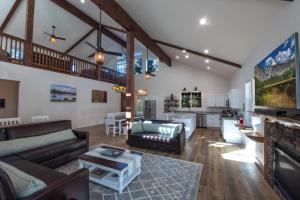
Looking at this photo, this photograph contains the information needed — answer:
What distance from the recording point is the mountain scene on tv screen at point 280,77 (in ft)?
6.08

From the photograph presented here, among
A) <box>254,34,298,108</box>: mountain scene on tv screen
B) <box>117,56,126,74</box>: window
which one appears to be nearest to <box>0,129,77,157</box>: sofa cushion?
<box>254,34,298,108</box>: mountain scene on tv screen

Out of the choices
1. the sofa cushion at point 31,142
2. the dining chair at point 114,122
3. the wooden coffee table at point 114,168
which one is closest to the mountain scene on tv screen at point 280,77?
the wooden coffee table at point 114,168

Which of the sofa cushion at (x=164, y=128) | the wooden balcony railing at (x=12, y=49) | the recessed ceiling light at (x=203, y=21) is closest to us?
the recessed ceiling light at (x=203, y=21)

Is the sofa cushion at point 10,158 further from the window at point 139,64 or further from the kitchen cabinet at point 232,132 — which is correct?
the window at point 139,64

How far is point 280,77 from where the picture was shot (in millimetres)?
2172

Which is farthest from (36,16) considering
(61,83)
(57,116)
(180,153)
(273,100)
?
(273,100)

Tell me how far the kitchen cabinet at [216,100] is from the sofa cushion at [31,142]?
7.02 m

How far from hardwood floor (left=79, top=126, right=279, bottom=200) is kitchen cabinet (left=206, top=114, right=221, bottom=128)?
3.48m

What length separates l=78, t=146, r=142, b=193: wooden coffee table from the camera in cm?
227

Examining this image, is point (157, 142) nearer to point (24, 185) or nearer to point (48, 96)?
point (24, 185)

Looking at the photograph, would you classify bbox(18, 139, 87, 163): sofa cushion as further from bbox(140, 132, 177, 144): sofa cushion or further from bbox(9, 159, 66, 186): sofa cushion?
bbox(140, 132, 177, 144): sofa cushion

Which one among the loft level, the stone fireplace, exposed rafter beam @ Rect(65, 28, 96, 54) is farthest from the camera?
exposed rafter beam @ Rect(65, 28, 96, 54)

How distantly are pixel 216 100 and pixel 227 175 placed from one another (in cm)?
595

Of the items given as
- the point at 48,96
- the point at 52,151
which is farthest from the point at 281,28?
the point at 48,96
